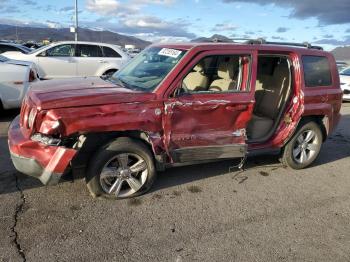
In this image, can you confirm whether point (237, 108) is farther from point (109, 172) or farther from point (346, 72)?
point (346, 72)

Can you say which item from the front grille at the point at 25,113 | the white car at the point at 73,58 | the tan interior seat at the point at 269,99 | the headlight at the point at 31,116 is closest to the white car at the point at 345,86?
the white car at the point at 73,58

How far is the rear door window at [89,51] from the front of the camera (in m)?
12.1

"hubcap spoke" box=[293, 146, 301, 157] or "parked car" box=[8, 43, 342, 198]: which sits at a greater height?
"parked car" box=[8, 43, 342, 198]

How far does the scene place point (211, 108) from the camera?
4.52 meters

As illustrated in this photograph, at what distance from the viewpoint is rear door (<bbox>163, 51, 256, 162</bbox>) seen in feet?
14.3

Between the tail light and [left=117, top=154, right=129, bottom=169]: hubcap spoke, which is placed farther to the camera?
the tail light

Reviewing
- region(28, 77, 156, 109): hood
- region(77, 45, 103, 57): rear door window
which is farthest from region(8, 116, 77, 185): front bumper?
region(77, 45, 103, 57): rear door window

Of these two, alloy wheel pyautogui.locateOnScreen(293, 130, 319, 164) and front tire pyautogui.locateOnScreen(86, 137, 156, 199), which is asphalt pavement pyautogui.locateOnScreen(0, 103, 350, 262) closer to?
front tire pyautogui.locateOnScreen(86, 137, 156, 199)

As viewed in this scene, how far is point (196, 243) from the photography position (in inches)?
140

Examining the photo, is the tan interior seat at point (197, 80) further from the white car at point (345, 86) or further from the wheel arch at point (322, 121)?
the white car at point (345, 86)

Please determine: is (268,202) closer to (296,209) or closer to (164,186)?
(296,209)

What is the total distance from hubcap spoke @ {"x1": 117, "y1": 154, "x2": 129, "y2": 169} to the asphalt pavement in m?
0.42

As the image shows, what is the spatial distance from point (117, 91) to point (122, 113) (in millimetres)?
331

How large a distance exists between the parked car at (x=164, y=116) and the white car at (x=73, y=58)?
699 cm
